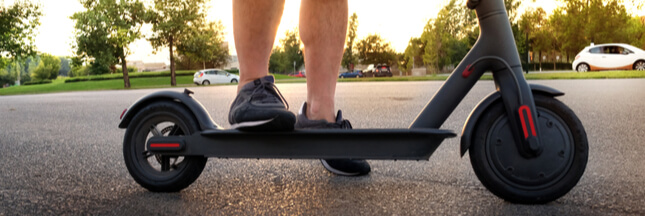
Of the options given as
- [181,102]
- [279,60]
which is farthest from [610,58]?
[279,60]

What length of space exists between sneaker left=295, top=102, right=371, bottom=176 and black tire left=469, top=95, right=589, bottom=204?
1.94ft

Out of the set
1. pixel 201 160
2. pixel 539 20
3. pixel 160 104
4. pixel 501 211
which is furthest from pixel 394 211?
pixel 539 20

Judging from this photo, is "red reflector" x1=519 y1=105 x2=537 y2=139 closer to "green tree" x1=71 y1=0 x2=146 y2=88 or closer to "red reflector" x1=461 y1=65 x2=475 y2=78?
"red reflector" x1=461 y1=65 x2=475 y2=78

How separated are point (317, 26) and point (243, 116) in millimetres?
494

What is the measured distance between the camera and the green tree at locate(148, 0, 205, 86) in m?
34.0

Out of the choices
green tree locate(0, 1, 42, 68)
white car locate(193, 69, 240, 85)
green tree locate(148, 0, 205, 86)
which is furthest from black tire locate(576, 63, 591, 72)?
green tree locate(0, 1, 42, 68)

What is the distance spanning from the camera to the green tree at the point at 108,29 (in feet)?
109

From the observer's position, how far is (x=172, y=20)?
34281mm

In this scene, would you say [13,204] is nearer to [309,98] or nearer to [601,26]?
[309,98]

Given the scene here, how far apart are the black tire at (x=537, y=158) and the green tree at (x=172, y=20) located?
33.7 metres

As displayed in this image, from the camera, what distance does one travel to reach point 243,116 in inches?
70.4

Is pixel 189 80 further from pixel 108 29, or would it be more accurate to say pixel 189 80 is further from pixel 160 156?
pixel 160 156

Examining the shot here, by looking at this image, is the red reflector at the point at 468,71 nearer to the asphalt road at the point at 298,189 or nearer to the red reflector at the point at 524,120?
the red reflector at the point at 524,120

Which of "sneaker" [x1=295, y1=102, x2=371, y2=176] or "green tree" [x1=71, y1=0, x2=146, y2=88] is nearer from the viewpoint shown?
"sneaker" [x1=295, y1=102, x2=371, y2=176]
